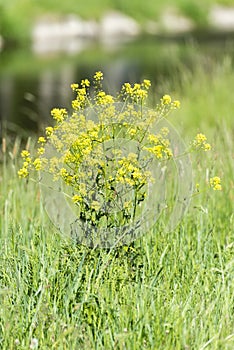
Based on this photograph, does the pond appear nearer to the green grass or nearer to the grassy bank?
the grassy bank

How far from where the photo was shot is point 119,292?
9.01 feet

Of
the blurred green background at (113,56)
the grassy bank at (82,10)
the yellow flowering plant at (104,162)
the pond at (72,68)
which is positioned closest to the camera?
the yellow flowering plant at (104,162)

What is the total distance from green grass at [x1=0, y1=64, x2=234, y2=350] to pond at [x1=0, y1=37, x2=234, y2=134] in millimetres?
9321

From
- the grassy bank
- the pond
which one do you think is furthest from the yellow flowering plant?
the grassy bank

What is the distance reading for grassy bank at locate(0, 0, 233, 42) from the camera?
2517cm

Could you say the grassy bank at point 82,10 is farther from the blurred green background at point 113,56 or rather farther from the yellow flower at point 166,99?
the yellow flower at point 166,99

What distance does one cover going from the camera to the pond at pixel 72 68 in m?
14.5

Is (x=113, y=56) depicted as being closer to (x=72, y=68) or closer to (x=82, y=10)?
(x=72, y=68)

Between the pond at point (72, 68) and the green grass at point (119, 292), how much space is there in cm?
932

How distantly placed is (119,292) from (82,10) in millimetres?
26912

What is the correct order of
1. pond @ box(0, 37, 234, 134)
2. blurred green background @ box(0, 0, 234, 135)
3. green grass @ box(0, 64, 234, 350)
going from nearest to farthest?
green grass @ box(0, 64, 234, 350)
blurred green background @ box(0, 0, 234, 135)
pond @ box(0, 37, 234, 134)

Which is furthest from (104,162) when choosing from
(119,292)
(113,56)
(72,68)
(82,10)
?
(82,10)

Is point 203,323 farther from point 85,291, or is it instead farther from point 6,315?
point 6,315

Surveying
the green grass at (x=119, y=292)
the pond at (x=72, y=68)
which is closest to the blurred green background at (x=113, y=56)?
the pond at (x=72, y=68)
